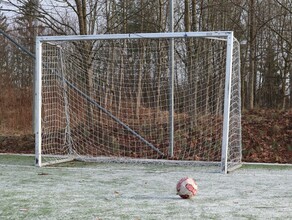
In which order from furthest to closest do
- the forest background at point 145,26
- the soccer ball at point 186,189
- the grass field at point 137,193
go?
the forest background at point 145,26
the soccer ball at point 186,189
the grass field at point 137,193

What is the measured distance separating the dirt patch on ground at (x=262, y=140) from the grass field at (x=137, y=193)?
5.12ft

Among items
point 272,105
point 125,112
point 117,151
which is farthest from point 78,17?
point 272,105

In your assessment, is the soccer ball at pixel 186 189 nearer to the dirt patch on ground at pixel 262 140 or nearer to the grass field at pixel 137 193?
the grass field at pixel 137 193

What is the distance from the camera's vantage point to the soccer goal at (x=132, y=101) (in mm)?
8852

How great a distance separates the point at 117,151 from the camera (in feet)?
31.6

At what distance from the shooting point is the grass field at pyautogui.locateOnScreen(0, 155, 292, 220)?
4195 mm

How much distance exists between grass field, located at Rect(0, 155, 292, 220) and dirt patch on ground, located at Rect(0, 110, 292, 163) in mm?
1561

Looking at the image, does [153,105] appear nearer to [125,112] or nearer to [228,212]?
[125,112]

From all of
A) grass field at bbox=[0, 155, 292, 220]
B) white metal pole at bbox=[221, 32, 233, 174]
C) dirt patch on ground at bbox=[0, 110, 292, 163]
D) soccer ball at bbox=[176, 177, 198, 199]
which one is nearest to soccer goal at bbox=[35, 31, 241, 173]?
dirt patch on ground at bbox=[0, 110, 292, 163]

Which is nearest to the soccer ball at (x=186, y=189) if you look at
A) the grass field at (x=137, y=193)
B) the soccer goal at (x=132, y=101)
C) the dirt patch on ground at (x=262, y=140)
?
the grass field at (x=137, y=193)

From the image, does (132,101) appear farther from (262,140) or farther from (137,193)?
(137,193)

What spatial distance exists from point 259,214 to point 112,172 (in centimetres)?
321

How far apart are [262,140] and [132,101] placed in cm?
270

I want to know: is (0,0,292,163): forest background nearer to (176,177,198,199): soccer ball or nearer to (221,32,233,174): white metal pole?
(221,32,233,174): white metal pole
